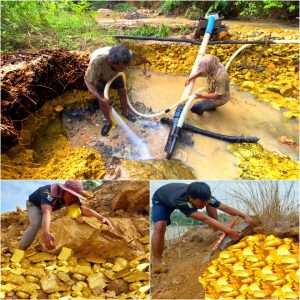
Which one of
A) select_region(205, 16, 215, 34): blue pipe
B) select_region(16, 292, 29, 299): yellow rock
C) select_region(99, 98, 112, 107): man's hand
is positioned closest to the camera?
select_region(16, 292, 29, 299): yellow rock

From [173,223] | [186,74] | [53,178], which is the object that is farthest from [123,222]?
[186,74]

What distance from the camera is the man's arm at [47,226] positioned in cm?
320

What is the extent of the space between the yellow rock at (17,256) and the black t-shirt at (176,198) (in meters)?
0.87

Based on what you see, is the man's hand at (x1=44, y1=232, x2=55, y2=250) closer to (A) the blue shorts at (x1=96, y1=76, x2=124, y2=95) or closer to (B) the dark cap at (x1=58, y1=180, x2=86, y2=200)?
(B) the dark cap at (x1=58, y1=180, x2=86, y2=200)

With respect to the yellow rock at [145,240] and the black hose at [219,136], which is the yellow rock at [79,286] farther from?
the black hose at [219,136]

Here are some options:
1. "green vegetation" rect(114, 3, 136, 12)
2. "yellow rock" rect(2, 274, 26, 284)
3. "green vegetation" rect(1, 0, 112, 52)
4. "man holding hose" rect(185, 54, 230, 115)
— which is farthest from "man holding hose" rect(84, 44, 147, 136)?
"yellow rock" rect(2, 274, 26, 284)

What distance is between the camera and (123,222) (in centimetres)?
328

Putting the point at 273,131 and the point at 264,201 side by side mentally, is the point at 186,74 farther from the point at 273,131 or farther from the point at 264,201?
the point at 264,201

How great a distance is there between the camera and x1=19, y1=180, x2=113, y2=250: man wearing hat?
3.19 m

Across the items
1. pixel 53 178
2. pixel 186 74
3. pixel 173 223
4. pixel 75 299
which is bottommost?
pixel 75 299

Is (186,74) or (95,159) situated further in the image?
(186,74)

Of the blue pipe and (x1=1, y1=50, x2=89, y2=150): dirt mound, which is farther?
the blue pipe

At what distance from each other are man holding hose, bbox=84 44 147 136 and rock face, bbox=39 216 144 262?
23.4 inches

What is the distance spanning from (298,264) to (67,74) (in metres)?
1.86
